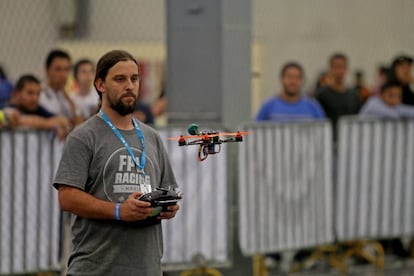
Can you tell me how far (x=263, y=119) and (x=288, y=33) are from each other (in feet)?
23.8

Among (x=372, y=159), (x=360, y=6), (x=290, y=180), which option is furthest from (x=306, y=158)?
(x=360, y=6)

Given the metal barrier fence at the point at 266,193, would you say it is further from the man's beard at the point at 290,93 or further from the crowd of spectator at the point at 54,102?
the man's beard at the point at 290,93

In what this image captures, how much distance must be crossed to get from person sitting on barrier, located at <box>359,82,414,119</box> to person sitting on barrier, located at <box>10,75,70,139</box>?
3.70 metres

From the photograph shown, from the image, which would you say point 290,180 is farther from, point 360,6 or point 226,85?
point 360,6

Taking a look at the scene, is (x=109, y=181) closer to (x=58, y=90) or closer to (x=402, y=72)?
(x=58, y=90)

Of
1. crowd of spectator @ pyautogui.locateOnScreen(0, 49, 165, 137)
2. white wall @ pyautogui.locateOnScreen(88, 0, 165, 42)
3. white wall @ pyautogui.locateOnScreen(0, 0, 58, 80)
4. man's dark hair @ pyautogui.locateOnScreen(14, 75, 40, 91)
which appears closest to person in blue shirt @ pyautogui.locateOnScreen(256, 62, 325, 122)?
crowd of spectator @ pyautogui.locateOnScreen(0, 49, 165, 137)

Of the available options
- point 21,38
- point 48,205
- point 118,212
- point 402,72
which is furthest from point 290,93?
point 118,212

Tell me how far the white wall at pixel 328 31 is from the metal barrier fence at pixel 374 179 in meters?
4.81

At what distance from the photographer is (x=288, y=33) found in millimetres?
17406

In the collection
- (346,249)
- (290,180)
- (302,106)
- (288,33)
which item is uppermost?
(288,33)

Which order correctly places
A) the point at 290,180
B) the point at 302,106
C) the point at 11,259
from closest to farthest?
the point at 11,259, the point at 290,180, the point at 302,106

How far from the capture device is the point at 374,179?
1068 centimetres

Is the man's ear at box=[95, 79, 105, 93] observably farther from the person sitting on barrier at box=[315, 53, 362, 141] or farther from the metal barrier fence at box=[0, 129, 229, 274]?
the person sitting on barrier at box=[315, 53, 362, 141]

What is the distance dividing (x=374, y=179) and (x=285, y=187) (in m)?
1.32
